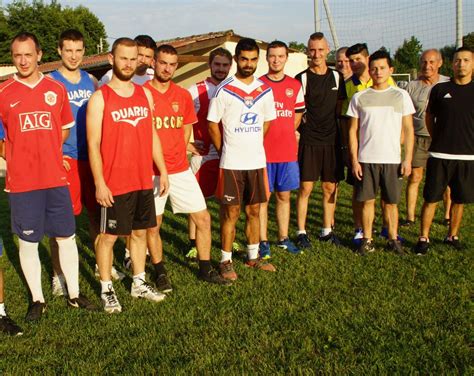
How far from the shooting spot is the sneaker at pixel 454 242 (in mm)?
5836

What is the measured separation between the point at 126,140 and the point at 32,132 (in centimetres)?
74

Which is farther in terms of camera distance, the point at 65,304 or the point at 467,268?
the point at 467,268

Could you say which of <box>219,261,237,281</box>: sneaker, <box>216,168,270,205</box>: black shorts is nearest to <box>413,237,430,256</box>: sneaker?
<box>216,168,270,205</box>: black shorts

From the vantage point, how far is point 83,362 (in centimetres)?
353

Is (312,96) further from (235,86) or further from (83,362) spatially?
(83,362)

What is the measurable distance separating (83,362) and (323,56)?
4.28m

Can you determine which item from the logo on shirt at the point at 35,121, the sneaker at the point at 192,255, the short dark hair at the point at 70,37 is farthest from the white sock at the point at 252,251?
the short dark hair at the point at 70,37

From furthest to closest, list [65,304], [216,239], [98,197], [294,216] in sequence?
[294,216], [216,239], [65,304], [98,197]

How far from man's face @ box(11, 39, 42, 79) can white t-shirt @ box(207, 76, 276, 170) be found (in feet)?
5.56

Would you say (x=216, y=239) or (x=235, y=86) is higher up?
(x=235, y=86)

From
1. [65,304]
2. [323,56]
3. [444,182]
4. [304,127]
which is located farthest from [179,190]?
[444,182]

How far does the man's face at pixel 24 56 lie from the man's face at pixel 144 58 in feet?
4.56

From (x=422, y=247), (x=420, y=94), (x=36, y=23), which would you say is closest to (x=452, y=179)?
(x=422, y=247)

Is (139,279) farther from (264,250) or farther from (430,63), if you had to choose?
(430,63)
